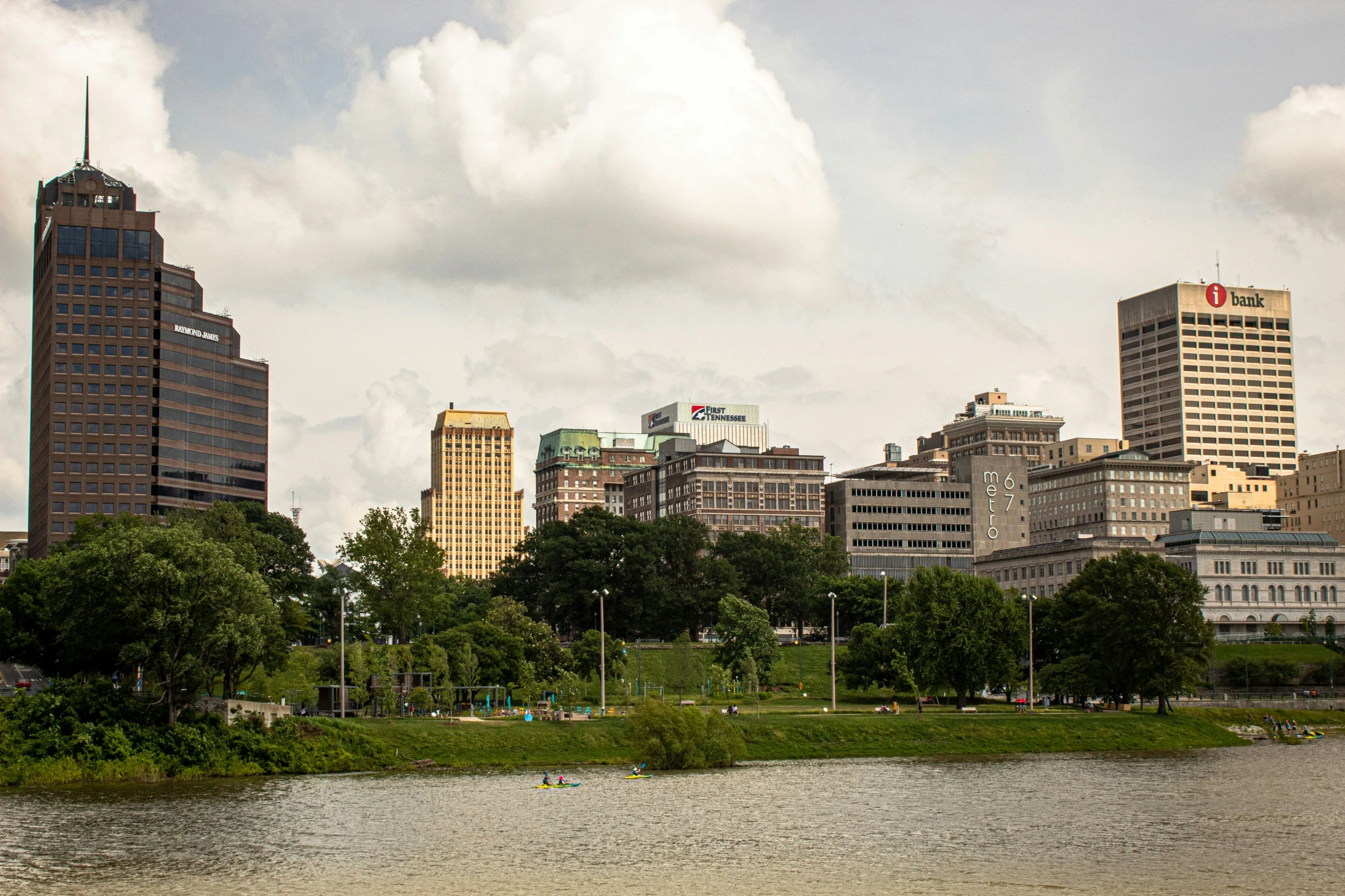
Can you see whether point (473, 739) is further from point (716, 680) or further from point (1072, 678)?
point (1072, 678)

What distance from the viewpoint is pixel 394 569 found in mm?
158500

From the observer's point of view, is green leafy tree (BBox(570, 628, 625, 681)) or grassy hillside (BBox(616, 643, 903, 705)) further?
grassy hillside (BBox(616, 643, 903, 705))

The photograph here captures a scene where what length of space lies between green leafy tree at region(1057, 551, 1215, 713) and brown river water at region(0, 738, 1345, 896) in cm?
3343

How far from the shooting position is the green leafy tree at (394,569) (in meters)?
159

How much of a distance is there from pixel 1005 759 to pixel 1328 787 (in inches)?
960

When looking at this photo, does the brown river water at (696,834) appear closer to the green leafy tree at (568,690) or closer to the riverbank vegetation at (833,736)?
the riverbank vegetation at (833,736)

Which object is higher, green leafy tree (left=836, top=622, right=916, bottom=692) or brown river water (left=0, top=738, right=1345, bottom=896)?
green leafy tree (left=836, top=622, right=916, bottom=692)

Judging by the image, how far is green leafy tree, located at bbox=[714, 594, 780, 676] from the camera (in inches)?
6068

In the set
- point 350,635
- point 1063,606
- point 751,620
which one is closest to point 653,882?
point 751,620

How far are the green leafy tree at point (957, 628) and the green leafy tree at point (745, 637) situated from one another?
73.5ft

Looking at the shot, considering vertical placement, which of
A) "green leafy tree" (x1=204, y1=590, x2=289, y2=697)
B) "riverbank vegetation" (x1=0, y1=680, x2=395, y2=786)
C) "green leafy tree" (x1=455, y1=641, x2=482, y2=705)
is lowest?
"riverbank vegetation" (x1=0, y1=680, x2=395, y2=786)

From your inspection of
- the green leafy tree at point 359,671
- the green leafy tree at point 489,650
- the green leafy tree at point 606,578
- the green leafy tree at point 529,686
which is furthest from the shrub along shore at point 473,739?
the green leafy tree at point 606,578

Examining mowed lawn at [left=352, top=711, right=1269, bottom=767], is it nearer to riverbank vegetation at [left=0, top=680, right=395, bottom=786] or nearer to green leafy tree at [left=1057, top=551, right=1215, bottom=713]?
green leafy tree at [left=1057, top=551, right=1215, bottom=713]

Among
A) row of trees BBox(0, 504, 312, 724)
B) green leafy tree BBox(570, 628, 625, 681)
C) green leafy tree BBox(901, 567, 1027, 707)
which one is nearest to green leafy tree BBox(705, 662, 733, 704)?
green leafy tree BBox(570, 628, 625, 681)
